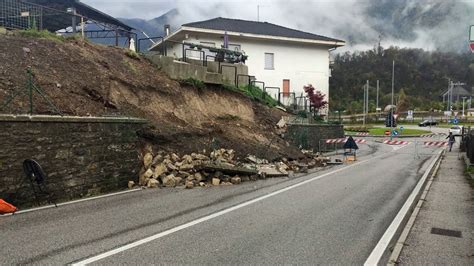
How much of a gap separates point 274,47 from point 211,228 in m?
36.6

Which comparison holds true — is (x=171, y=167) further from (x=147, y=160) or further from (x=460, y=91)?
(x=460, y=91)

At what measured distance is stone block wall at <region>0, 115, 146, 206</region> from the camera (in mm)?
9414

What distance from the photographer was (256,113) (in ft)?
83.7

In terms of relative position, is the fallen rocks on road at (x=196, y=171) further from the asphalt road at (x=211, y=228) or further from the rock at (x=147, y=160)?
the asphalt road at (x=211, y=228)

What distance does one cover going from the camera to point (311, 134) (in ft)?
101

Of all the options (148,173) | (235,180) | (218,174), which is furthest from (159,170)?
(235,180)

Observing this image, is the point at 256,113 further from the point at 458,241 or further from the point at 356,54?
the point at 356,54

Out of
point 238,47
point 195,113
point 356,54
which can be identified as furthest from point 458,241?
point 356,54

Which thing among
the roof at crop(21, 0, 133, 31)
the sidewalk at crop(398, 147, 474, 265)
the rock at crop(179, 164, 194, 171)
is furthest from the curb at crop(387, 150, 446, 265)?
the roof at crop(21, 0, 133, 31)

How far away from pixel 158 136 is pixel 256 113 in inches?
438

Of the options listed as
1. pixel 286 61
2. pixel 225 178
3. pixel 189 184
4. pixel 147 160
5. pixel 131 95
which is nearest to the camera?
pixel 189 184

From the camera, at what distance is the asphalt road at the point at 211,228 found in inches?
246

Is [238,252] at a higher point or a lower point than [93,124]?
lower

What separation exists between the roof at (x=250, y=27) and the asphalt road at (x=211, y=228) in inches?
1184
